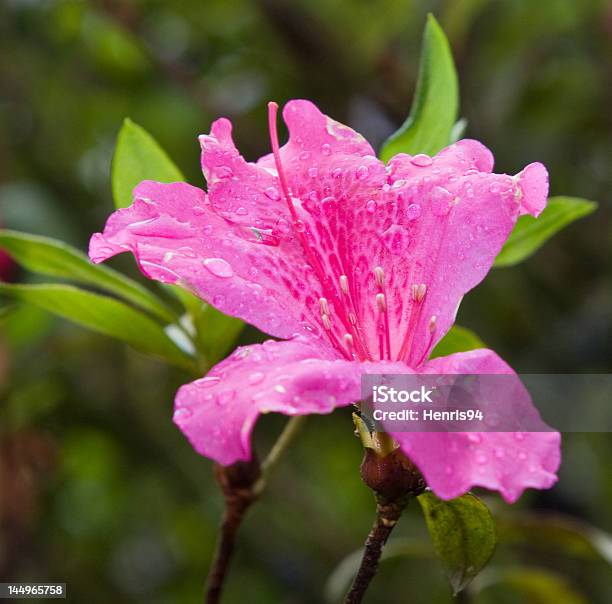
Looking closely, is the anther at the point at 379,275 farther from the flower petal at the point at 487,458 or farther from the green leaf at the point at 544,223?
the green leaf at the point at 544,223

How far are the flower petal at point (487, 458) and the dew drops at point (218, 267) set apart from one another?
7.5 inches

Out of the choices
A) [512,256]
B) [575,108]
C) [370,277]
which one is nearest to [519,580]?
[512,256]

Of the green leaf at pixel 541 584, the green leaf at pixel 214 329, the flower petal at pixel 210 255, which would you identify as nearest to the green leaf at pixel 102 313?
the green leaf at pixel 214 329

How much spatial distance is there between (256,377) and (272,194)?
21 cm

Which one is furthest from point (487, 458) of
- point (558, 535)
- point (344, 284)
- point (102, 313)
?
point (558, 535)

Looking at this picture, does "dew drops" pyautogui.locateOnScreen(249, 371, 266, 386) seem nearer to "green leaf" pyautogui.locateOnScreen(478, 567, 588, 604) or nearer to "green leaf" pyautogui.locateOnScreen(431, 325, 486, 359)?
"green leaf" pyautogui.locateOnScreen(431, 325, 486, 359)

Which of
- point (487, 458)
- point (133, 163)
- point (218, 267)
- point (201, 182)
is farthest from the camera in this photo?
point (201, 182)

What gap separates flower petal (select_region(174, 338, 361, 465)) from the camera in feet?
1.72

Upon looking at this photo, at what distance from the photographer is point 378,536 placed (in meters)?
0.61

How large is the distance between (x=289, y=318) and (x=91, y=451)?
5.77 ft

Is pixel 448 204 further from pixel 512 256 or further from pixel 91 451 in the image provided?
pixel 91 451

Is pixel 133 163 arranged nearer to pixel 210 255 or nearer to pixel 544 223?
pixel 210 255

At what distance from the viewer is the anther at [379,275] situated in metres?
0.70

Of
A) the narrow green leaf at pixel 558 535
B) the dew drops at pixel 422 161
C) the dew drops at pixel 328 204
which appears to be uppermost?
the dew drops at pixel 422 161
